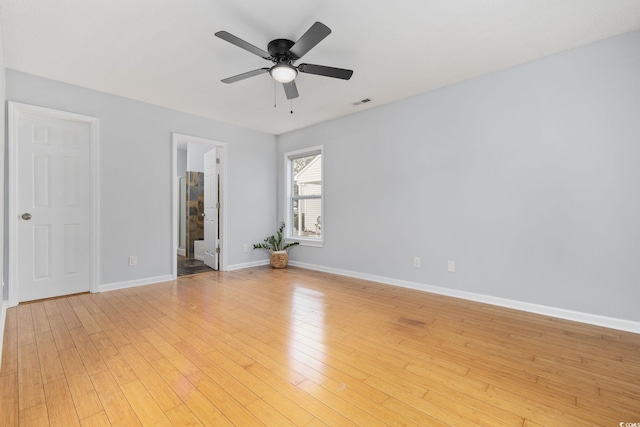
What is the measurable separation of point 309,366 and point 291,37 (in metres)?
2.64

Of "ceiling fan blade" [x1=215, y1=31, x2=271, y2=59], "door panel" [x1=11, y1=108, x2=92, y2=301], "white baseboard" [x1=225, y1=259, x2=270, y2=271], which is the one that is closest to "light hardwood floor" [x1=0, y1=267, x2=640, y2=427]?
"door panel" [x1=11, y1=108, x2=92, y2=301]

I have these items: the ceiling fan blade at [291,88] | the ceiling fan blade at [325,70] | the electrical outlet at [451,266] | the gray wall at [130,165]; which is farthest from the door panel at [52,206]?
the electrical outlet at [451,266]

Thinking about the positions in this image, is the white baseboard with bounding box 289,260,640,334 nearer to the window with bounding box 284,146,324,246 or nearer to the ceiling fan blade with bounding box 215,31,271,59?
the window with bounding box 284,146,324,246

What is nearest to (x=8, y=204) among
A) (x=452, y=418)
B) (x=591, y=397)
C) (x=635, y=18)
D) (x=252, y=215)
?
(x=252, y=215)

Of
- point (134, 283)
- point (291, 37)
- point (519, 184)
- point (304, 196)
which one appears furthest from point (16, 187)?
point (519, 184)

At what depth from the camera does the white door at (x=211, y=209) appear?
4.95 m

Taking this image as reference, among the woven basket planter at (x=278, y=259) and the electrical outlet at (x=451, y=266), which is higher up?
the electrical outlet at (x=451, y=266)

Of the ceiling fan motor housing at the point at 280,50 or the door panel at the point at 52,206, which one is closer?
the ceiling fan motor housing at the point at 280,50

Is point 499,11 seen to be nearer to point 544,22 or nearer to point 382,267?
point 544,22

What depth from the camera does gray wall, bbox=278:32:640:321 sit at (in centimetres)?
248

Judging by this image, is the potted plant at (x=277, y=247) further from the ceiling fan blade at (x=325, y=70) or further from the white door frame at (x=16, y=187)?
the ceiling fan blade at (x=325, y=70)

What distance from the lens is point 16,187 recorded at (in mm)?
3016

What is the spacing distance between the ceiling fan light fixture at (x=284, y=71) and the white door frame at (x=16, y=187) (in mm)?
2630

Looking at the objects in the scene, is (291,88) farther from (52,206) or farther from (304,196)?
(52,206)
